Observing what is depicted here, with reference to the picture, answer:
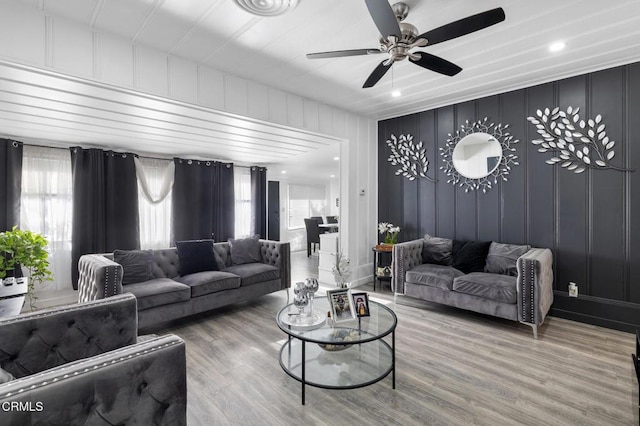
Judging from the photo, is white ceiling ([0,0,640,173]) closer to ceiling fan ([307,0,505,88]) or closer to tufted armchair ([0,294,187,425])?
ceiling fan ([307,0,505,88])

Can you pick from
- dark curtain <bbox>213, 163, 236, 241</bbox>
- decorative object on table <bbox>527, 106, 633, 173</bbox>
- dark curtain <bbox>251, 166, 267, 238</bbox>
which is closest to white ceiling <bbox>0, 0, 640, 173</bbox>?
decorative object on table <bbox>527, 106, 633, 173</bbox>

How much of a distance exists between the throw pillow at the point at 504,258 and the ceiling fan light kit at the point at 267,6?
11.1ft

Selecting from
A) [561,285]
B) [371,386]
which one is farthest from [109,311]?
[561,285]

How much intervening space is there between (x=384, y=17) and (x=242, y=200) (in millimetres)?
5655

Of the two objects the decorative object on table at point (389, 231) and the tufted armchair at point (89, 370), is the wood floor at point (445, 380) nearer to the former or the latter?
the tufted armchair at point (89, 370)

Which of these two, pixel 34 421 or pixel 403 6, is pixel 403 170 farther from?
pixel 34 421

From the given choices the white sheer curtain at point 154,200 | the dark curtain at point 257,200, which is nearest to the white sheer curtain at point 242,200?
the dark curtain at point 257,200

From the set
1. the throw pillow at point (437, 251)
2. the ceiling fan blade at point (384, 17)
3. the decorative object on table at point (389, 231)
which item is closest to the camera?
the ceiling fan blade at point (384, 17)

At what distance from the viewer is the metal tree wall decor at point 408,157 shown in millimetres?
4750

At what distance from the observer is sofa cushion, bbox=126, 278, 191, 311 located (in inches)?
120

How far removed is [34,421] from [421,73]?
3.84 m

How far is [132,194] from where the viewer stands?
16.6 ft

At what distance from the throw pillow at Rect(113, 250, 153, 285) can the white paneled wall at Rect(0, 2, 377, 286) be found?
1.81m

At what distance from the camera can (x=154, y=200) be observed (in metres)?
5.44
